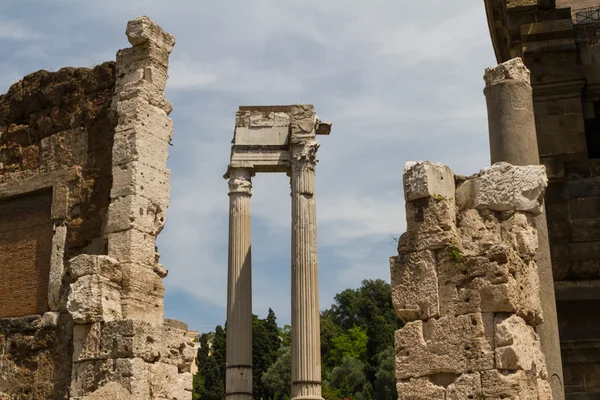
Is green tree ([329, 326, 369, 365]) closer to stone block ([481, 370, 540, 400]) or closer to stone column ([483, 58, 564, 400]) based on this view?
stone column ([483, 58, 564, 400])

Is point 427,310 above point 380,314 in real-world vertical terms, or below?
below

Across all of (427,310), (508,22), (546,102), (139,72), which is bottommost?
(427,310)

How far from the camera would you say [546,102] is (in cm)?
1466

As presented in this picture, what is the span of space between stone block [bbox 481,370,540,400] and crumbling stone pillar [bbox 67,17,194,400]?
12.6 ft

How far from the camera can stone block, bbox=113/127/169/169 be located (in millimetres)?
10398

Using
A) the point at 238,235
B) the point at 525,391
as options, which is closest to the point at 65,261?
the point at 525,391

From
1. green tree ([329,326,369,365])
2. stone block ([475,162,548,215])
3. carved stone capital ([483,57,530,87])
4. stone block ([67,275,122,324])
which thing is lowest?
stone block ([67,275,122,324])

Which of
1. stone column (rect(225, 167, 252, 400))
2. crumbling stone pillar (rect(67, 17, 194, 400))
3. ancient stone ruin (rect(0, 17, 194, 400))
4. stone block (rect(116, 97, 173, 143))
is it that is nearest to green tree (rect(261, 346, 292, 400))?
stone column (rect(225, 167, 252, 400))

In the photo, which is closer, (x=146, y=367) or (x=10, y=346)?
(x=146, y=367)

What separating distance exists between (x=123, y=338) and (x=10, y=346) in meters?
1.82

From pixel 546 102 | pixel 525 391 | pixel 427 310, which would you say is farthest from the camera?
pixel 546 102

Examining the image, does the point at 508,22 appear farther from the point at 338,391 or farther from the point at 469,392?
the point at 338,391

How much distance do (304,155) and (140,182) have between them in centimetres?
1232

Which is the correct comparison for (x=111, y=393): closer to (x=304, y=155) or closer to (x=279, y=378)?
(x=304, y=155)
